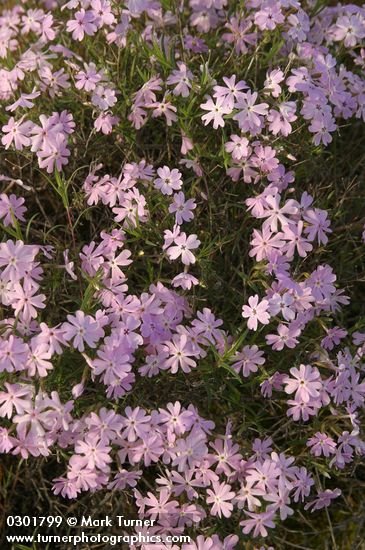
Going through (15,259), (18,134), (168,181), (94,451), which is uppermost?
(18,134)

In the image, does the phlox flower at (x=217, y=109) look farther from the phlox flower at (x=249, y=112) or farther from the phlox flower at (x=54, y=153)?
the phlox flower at (x=54, y=153)

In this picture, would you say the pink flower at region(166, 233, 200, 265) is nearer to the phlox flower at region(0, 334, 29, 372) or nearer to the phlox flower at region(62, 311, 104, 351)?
the phlox flower at region(62, 311, 104, 351)

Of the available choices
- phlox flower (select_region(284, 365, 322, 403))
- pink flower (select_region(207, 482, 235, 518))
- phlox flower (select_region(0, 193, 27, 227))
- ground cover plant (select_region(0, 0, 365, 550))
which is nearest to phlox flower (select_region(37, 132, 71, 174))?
ground cover plant (select_region(0, 0, 365, 550))

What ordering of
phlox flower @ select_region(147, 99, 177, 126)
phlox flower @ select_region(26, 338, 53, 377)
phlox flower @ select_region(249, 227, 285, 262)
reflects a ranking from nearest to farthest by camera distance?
phlox flower @ select_region(26, 338, 53, 377) → phlox flower @ select_region(249, 227, 285, 262) → phlox flower @ select_region(147, 99, 177, 126)

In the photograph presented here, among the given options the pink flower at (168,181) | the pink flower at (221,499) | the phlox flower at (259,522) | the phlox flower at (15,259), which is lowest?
the phlox flower at (259,522)

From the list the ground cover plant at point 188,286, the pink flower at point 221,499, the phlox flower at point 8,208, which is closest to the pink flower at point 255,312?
the ground cover plant at point 188,286

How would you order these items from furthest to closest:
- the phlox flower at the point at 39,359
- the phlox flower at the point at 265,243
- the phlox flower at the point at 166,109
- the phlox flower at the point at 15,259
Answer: the phlox flower at the point at 166,109, the phlox flower at the point at 265,243, the phlox flower at the point at 15,259, the phlox flower at the point at 39,359

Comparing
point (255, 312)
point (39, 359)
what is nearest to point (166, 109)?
point (255, 312)

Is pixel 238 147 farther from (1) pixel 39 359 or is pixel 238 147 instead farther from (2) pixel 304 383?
(1) pixel 39 359
